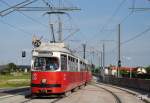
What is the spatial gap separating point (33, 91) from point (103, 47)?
249ft

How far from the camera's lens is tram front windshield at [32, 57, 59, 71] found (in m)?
28.1

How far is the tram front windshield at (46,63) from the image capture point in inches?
1107

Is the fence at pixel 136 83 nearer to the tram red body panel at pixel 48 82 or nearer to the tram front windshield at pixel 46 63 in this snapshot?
the tram red body panel at pixel 48 82

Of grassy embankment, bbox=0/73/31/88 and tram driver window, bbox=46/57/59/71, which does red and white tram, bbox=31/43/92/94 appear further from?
grassy embankment, bbox=0/73/31/88

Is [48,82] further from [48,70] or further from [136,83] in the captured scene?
[136,83]

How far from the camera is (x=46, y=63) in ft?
92.5

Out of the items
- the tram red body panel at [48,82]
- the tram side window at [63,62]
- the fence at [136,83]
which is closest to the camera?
the tram red body panel at [48,82]

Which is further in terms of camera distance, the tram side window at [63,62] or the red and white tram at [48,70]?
the tram side window at [63,62]

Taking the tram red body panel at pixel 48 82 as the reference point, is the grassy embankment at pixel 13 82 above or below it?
below

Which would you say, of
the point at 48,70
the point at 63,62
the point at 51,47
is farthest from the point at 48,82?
the point at 51,47

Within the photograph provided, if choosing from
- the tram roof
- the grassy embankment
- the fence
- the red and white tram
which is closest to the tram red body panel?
the red and white tram

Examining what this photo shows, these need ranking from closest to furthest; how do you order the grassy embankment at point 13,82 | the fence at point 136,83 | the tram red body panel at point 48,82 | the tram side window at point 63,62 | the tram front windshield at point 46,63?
the tram red body panel at point 48,82 → the tram front windshield at point 46,63 → the tram side window at point 63,62 → the fence at point 136,83 → the grassy embankment at point 13,82

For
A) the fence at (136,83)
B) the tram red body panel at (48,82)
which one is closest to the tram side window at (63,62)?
the tram red body panel at (48,82)

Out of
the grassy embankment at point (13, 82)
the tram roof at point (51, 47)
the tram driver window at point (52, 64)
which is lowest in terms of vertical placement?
the grassy embankment at point (13, 82)
